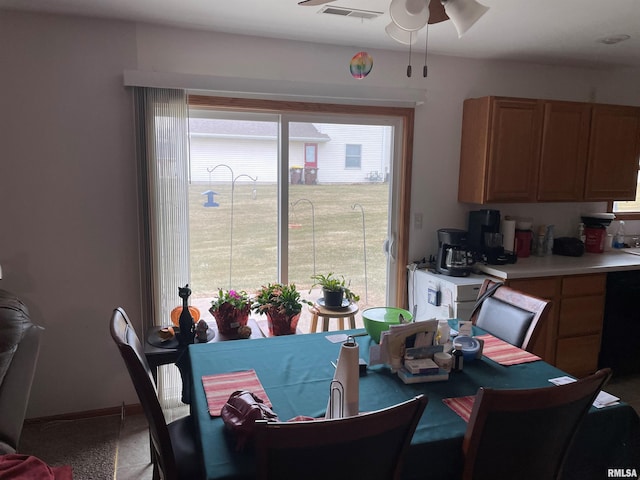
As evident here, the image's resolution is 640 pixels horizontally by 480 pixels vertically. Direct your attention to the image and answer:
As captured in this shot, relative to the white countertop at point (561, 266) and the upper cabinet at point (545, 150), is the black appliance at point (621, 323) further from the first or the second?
the upper cabinet at point (545, 150)

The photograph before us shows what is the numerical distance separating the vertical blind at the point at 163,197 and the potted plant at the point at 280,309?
55 cm

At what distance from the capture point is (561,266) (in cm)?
331

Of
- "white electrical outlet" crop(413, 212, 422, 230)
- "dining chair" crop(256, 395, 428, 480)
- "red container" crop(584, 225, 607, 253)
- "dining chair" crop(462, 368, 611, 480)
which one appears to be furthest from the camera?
"red container" crop(584, 225, 607, 253)

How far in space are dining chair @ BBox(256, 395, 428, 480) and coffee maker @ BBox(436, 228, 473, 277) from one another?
218cm

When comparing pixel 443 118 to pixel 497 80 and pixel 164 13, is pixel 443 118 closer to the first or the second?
pixel 497 80

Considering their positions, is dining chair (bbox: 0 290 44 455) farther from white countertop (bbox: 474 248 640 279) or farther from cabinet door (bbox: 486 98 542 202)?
cabinet door (bbox: 486 98 542 202)

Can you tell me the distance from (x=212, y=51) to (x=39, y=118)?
1090mm

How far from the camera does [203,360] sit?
188 centimetres

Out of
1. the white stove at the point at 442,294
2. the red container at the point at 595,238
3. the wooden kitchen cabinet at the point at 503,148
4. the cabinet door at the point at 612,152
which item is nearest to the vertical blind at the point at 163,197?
the white stove at the point at 442,294

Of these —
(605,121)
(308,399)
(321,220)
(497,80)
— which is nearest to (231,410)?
(308,399)

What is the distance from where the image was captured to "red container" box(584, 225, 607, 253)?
3896 mm

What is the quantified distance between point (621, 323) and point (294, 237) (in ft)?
8.37

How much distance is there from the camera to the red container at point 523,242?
143 inches

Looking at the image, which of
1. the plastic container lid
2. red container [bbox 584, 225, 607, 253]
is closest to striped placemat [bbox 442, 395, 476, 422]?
the plastic container lid
